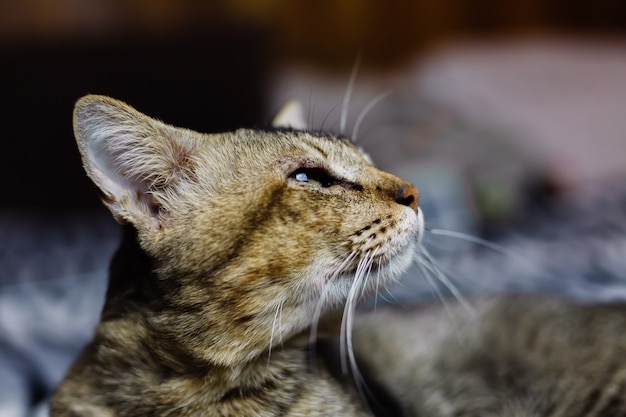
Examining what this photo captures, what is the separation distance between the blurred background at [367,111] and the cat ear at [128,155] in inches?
7.8

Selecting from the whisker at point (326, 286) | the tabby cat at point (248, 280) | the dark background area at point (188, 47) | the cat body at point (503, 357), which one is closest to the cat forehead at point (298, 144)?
the tabby cat at point (248, 280)

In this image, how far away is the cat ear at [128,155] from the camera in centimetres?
73

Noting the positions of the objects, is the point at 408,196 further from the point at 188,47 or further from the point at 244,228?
the point at 188,47

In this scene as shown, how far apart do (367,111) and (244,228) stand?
0.49m

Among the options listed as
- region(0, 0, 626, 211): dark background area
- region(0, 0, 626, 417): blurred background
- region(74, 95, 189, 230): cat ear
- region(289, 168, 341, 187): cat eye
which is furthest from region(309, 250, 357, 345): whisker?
region(0, 0, 626, 211): dark background area

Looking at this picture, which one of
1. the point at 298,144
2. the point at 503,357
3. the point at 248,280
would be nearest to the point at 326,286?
the point at 248,280

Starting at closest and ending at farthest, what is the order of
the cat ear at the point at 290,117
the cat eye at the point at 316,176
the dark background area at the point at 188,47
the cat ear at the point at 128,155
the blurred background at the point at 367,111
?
the cat ear at the point at 128,155 < the cat eye at the point at 316,176 < the cat ear at the point at 290,117 < the blurred background at the point at 367,111 < the dark background area at the point at 188,47

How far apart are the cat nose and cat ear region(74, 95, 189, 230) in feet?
0.86

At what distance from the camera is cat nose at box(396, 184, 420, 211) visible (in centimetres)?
82

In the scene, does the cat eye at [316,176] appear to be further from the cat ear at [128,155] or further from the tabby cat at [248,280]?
the cat ear at [128,155]

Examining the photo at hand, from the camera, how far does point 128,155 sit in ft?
2.56

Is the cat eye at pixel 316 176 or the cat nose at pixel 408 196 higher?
the cat nose at pixel 408 196

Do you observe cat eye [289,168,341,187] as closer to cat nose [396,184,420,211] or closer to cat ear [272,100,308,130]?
cat nose [396,184,420,211]

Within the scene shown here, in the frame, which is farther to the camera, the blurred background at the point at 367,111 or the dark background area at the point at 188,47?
the dark background area at the point at 188,47
